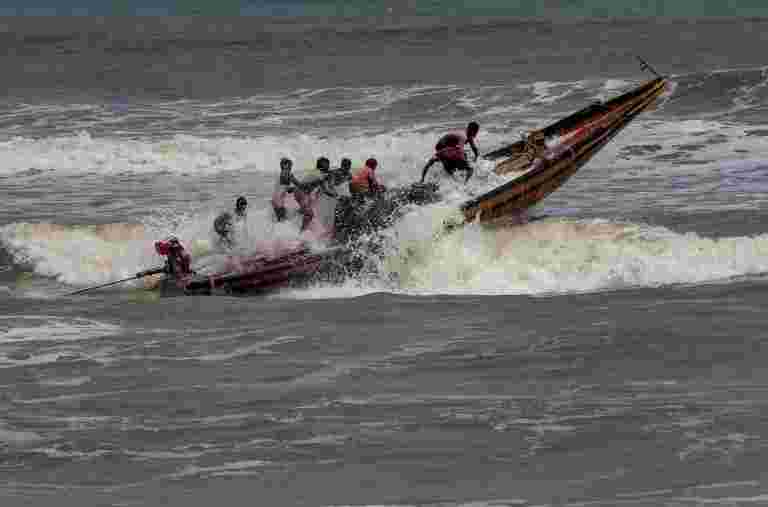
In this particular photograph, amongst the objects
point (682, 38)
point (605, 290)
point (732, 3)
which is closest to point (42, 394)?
point (605, 290)

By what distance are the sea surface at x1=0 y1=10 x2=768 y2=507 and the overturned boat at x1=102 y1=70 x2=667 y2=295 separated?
0.27 metres

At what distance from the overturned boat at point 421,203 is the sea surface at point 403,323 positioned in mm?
274

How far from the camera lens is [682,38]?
47.7 meters

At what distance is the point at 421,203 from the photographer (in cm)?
1941

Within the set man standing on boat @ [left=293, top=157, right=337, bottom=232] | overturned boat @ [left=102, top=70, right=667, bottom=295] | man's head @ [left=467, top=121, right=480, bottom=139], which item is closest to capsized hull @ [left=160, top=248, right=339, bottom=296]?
overturned boat @ [left=102, top=70, right=667, bottom=295]

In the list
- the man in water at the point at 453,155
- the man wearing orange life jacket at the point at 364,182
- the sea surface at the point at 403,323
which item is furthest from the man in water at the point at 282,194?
the man in water at the point at 453,155

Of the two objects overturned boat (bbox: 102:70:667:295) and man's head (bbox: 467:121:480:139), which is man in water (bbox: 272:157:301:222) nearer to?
overturned boat (bbox: 102:70:667:295)

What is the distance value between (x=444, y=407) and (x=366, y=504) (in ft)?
7.28

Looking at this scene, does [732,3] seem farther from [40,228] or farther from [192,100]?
[40,228]

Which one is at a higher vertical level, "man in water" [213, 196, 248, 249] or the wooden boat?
the wooden boat

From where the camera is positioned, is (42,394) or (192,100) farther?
(192,100)

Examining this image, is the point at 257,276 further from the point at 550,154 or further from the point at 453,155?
the point at 550,154

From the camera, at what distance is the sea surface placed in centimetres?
1084

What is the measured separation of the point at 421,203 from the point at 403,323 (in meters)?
3.93
